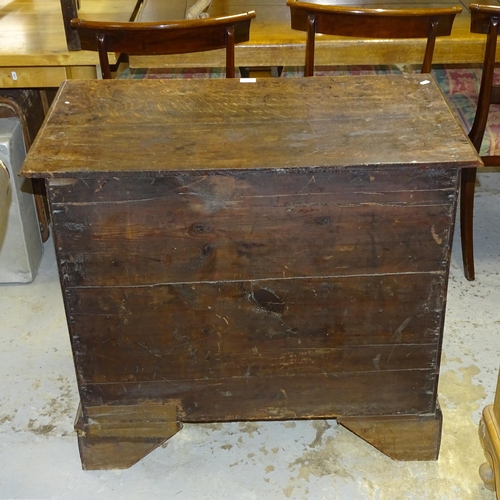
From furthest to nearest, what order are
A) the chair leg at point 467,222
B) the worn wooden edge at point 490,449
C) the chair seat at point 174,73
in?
the chair seat at point 174,73 < the chair leg at point 467,222 < the worn wooden edge at point 490,449

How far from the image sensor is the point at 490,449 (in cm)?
155

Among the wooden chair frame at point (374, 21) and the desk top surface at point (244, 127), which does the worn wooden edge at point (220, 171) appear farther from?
the wooden chair frame at point (374, 21)

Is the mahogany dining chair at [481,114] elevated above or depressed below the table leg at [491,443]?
above

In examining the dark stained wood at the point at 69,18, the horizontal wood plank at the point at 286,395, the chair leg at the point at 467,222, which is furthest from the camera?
the chair leg at the point at 467,222

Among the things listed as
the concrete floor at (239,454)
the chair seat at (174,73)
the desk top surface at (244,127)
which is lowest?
the concrete floor at (239,454)

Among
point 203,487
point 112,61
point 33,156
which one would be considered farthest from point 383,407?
point 112,61

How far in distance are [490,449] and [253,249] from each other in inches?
25.5

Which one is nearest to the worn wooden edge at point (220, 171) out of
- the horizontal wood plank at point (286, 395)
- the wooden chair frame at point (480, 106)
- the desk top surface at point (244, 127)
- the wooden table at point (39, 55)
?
the desk top surface at point (244, 127)

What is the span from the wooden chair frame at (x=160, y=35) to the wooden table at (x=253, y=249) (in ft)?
0.80

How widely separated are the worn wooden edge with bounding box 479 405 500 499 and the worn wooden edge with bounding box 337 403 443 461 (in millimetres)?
112

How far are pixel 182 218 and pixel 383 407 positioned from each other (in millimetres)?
632

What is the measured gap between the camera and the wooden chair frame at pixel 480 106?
201 cm

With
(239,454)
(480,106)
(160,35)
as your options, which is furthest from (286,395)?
(480,106)

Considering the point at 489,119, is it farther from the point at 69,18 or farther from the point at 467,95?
the point at 69,18
